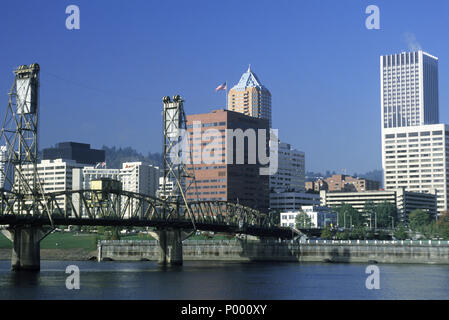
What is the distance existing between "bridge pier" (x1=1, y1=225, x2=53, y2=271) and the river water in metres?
4.46

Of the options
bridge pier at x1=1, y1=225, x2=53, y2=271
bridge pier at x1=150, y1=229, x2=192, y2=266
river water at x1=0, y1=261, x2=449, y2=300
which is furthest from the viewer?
bridge pier at x1=150, y1=229, x2=192, y2=266

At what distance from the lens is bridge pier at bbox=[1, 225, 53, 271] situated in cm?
13975

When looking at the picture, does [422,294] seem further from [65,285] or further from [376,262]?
[376,262]

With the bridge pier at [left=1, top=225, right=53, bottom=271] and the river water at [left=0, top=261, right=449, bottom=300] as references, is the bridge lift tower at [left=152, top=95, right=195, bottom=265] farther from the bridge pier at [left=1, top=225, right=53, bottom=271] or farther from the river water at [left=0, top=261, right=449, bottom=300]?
the bridge pier at [left=1, top=225, right=53, bottom=271]

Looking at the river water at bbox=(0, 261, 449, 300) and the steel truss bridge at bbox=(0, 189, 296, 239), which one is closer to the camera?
A: the river water at bbox=(0, 261, 449, 300)

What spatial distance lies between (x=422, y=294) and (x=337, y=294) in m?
11.1

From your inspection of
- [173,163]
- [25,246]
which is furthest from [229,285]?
[173,163]

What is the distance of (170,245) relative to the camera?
6781 inches

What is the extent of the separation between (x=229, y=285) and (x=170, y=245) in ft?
188

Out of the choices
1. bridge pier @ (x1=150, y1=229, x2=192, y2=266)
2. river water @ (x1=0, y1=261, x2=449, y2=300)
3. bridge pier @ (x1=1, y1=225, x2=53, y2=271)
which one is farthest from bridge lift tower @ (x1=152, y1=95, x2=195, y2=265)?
bridge pier @ (x1=1, y1=225, x2=53, y2=271)

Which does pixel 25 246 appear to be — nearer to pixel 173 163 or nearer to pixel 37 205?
pixel 37 205

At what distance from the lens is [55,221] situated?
456 ft
